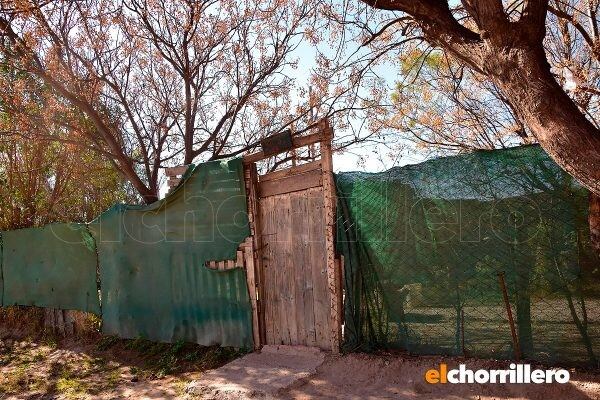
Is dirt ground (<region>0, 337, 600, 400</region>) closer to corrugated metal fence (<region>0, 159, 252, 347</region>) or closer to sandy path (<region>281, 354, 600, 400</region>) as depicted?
sandy path (<region>281, 354, 600, 400</region>)

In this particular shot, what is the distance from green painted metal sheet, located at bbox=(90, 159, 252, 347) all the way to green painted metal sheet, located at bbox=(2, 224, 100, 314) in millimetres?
441

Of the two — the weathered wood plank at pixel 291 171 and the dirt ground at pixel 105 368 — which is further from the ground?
the weathered wood plank at pixel 291 171

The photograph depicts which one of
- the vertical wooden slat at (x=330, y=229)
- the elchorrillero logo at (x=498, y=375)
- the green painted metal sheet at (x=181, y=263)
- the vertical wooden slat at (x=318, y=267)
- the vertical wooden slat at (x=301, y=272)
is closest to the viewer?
the elchorrillero logo at (x=498, y=375)

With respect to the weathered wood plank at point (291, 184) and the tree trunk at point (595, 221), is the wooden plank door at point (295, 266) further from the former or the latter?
the tree trunk at point (595, 221)

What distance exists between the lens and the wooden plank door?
548 centimetres

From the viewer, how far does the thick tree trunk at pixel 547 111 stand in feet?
10.2

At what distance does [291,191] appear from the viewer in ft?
18.9

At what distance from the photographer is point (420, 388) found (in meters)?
4.33

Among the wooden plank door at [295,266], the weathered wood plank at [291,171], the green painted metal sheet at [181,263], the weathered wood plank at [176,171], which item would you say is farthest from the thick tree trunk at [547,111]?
the weathered wood plank at [176,171]

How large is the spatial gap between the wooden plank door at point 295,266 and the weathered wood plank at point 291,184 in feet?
0.04

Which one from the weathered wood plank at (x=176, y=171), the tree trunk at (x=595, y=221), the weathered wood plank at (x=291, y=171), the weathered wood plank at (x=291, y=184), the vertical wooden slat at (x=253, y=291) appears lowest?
the vertical wooden slat at (x=253, y=291)

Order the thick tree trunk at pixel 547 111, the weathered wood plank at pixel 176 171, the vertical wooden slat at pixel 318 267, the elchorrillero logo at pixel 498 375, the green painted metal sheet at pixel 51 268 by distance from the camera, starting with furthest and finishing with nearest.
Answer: the green painted metal sheet at pixel 51 268
the weathered wood plank at pixel 176 171
the vertical wooden slat at pixel 318 267
the elchorrillero logo at pixel 498 375
the thick tree trunk at pixel 547 111

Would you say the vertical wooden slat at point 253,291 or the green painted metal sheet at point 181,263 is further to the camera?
the green painted metal sheet at point 181,263

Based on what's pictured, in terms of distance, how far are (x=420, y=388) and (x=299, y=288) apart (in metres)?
1.86
